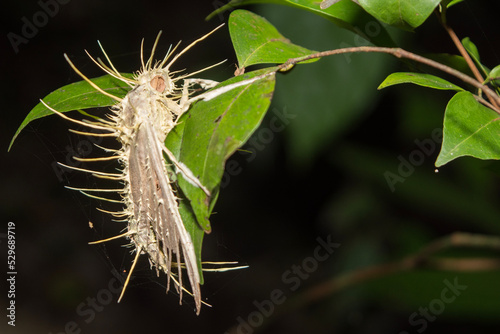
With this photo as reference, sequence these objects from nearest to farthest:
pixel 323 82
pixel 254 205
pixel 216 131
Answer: pixel 216 131
pixel 323 82
pixel 254 205

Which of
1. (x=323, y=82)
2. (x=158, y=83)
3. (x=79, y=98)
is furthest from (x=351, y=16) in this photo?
(x=323, y=82)

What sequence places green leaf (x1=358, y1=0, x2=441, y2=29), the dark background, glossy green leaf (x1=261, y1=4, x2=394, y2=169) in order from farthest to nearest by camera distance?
1. the dark background
2. glossy green leaf (x1=261, y1=4, x2=394, y2=169)
3. green leaf (x1=358, y1=0, x2=441, y2=29)

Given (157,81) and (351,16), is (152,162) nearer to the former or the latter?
(157,81)

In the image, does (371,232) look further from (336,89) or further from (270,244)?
(336,89)

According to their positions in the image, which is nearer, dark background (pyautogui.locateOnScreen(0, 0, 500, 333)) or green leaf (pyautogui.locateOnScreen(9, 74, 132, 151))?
green leaf (pyautogui.locateOnScreen(9, 74, 132, 151))

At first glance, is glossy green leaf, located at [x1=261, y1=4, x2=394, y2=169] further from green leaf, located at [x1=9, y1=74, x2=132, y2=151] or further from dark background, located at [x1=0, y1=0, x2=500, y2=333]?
green leaf, located at [x1=9, y1=74, x2=132, y2=151]

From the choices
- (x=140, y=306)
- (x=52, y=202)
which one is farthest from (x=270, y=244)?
(x=52, y=202)

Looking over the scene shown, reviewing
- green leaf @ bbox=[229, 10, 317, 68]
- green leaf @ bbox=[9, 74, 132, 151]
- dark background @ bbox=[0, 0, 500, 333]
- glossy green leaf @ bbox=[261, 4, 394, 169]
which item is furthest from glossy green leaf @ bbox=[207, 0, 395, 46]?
dark background @ bbox=[0, 0, 500, 333]
